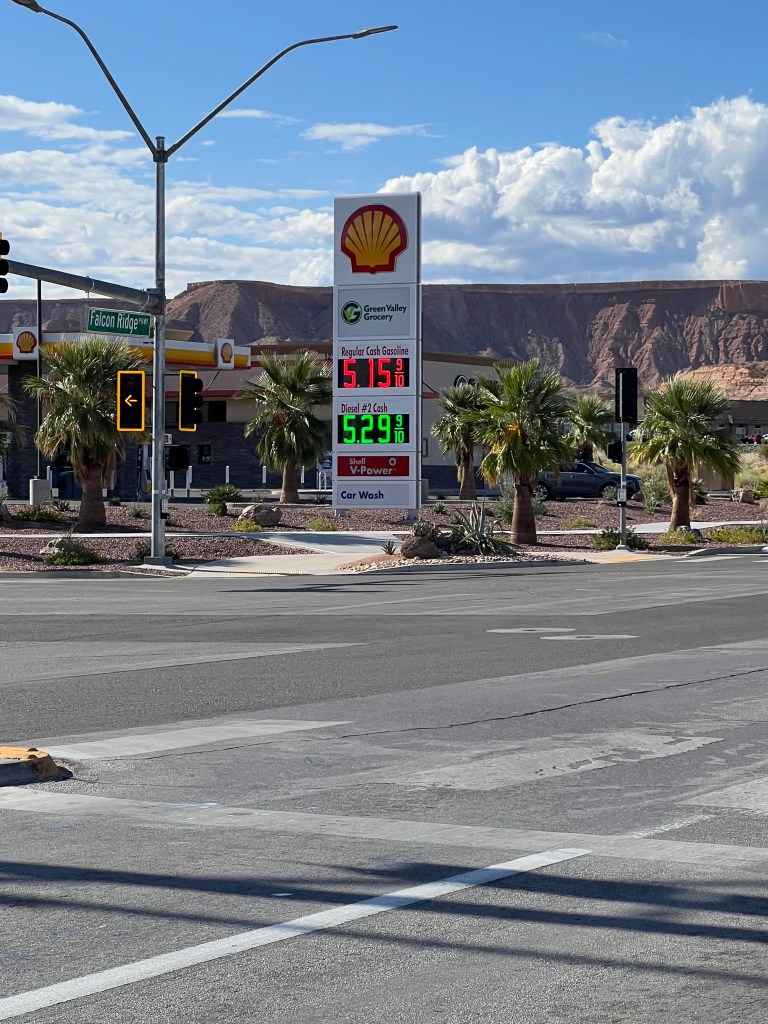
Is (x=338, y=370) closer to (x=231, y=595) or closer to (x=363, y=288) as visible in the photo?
(x=363, y=288)

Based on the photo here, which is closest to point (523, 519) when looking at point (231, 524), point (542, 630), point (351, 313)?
point (351, 313)

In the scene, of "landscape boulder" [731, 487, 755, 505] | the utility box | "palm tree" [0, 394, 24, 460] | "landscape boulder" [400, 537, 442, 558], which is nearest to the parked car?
"landscape boulder" [731, 487, 755, 505]

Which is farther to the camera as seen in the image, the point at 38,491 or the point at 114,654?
the point at 38,491

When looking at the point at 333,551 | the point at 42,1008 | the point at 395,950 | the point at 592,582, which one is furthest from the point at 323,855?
the point at 333,551

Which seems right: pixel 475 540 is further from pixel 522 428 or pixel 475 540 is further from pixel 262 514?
pixel 262 514

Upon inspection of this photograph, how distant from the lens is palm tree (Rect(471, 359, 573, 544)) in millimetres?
38062

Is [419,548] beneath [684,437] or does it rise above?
beneath

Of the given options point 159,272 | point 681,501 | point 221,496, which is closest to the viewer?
point 159,272

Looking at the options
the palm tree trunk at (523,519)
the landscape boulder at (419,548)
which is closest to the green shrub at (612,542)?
the palm tree trunk at (523,519)

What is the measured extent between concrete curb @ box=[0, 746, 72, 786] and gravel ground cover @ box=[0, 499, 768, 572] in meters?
23.0

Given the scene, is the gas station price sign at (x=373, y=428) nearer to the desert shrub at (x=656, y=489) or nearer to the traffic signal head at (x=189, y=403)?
the traffic signal head at (x=189, y=403)

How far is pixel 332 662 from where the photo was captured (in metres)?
15.0

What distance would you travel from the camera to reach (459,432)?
54594mm

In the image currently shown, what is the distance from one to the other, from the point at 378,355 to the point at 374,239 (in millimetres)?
3618
